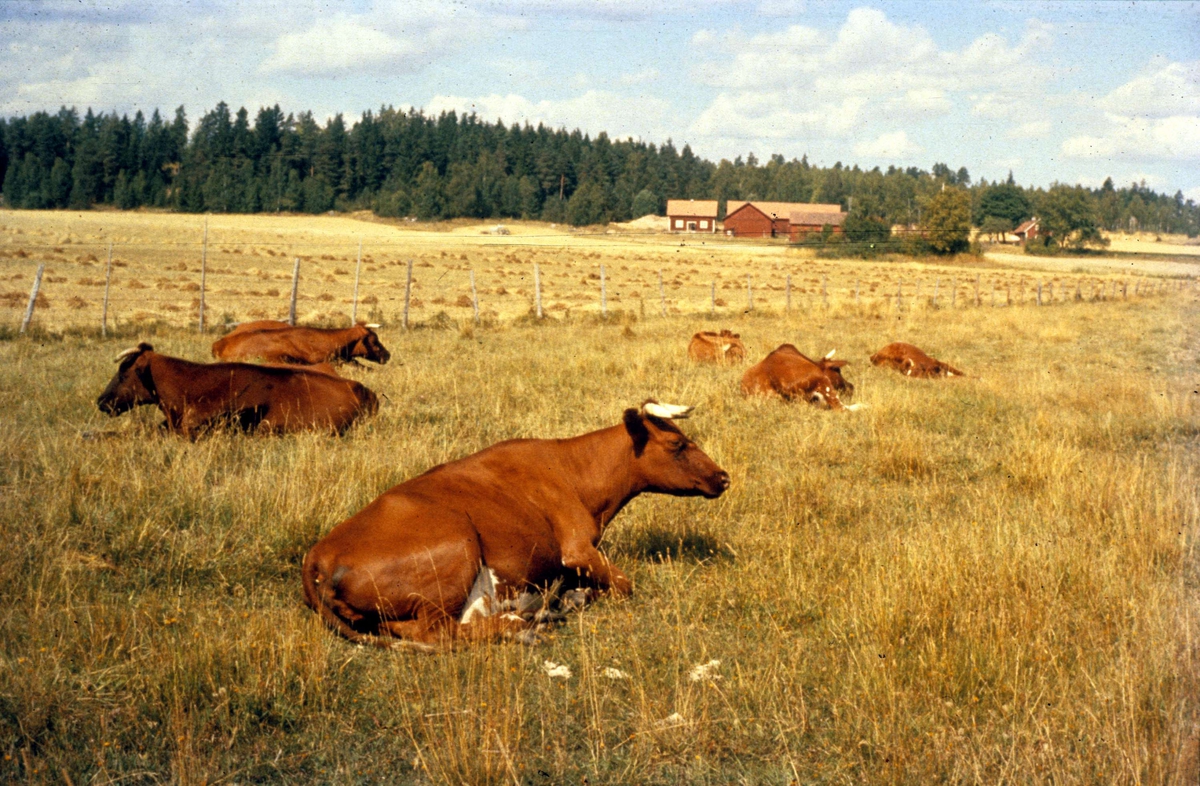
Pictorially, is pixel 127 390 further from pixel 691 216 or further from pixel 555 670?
pixel 691 216

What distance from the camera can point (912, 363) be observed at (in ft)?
57.6

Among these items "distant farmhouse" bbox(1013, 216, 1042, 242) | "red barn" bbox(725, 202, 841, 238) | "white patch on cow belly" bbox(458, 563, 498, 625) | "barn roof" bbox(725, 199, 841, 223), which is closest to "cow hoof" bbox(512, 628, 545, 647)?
"white patch on cow belly" bbox(458, 563, 498, 625)

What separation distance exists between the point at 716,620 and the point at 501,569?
4.23 feet

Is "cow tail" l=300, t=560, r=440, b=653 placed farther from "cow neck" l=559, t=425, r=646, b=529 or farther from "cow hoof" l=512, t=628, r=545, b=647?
"cow neck" l=559, t=425, r=646, b=529

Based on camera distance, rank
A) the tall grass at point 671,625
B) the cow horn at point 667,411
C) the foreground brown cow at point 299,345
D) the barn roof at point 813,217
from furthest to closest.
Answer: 1. the barn roof at point 813,217
2. the foreground brown cow at point 299,345
3. the cow horn at point 667,411
4. the tall grass at point 671,625

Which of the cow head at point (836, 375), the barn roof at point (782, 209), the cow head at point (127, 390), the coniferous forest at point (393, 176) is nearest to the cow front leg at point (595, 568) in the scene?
the cow head at point (127, 390)

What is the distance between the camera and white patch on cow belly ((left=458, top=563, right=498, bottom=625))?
563 centimetres

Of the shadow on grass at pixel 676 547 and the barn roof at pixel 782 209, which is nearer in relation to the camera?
the shadow on grass at pixel 676 547

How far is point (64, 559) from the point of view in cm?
603

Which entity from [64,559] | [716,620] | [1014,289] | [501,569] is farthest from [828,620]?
[1014,289]

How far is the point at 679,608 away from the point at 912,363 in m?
12.7

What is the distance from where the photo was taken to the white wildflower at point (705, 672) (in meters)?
4.94

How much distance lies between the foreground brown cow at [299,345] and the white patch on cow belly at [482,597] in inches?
450

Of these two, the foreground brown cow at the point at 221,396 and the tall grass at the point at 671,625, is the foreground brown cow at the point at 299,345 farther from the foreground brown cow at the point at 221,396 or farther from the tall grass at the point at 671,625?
the foreground brown cow at the point at 221,396
